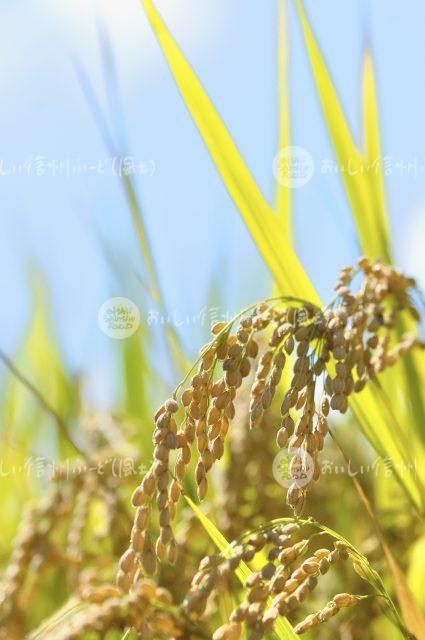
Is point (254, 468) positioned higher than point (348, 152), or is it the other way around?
point (348, 152)

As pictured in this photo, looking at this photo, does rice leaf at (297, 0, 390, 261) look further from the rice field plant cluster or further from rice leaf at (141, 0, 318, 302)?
rice leaf at (141, 0, 318, 302)

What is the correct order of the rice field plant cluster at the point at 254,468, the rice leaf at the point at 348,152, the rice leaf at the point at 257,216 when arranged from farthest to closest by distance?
the rice leaf at the point at 348,152, the rice leaf at the point at 257,216, the rice field plant cluster at the point at 254,468

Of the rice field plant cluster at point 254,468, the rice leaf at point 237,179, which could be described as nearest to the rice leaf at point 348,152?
the rice field plant cluster at point 254,468

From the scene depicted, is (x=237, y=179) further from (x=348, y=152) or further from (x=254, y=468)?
(x=254, y=468)

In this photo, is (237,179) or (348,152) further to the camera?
(348,152)

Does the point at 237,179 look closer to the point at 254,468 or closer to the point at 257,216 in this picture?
the point at 257,216

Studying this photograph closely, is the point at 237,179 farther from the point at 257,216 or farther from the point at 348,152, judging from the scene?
the point at 348,152

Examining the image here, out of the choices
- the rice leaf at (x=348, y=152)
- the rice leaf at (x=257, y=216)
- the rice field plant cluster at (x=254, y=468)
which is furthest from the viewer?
the rice leaf at (x=348, y=152)

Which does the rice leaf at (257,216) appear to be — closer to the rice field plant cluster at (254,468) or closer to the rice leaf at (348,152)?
the rice field plant cluster at (254,468)

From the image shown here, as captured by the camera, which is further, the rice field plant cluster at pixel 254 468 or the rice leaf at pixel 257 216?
the rice leaf at pixel 257 216

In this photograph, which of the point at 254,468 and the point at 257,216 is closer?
the point at 257,216

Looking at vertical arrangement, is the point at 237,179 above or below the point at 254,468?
above

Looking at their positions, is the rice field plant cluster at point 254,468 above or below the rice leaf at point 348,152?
below

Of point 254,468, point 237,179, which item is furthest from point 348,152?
point 254,468
